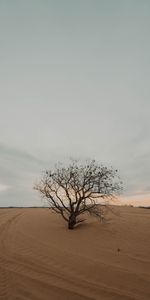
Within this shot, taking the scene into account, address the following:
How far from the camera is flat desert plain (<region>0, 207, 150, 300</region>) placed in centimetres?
845

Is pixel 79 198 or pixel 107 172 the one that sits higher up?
pixel 107 172

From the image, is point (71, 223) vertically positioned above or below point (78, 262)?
above

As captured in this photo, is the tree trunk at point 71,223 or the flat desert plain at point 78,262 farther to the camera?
the tree trunk at point 71,223

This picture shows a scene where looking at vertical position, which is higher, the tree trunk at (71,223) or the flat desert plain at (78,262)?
the tree trunk at (71,223)

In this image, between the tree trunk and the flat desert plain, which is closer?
the flat desert plain

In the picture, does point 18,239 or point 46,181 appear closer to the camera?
point 18,239

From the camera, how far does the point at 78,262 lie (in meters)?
11.4

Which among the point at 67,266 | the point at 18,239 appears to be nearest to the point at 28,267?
the point at 67,266

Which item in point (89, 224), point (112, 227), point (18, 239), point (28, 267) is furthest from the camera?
point (89, 224)

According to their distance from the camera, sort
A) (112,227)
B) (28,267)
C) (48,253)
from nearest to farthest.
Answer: (28,267) < (48,253) < (112,227)

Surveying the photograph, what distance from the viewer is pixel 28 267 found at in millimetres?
10828

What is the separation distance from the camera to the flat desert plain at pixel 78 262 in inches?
332

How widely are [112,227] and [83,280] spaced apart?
856 centimetres

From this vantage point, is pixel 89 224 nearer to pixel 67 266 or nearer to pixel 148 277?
pixel 67 266
